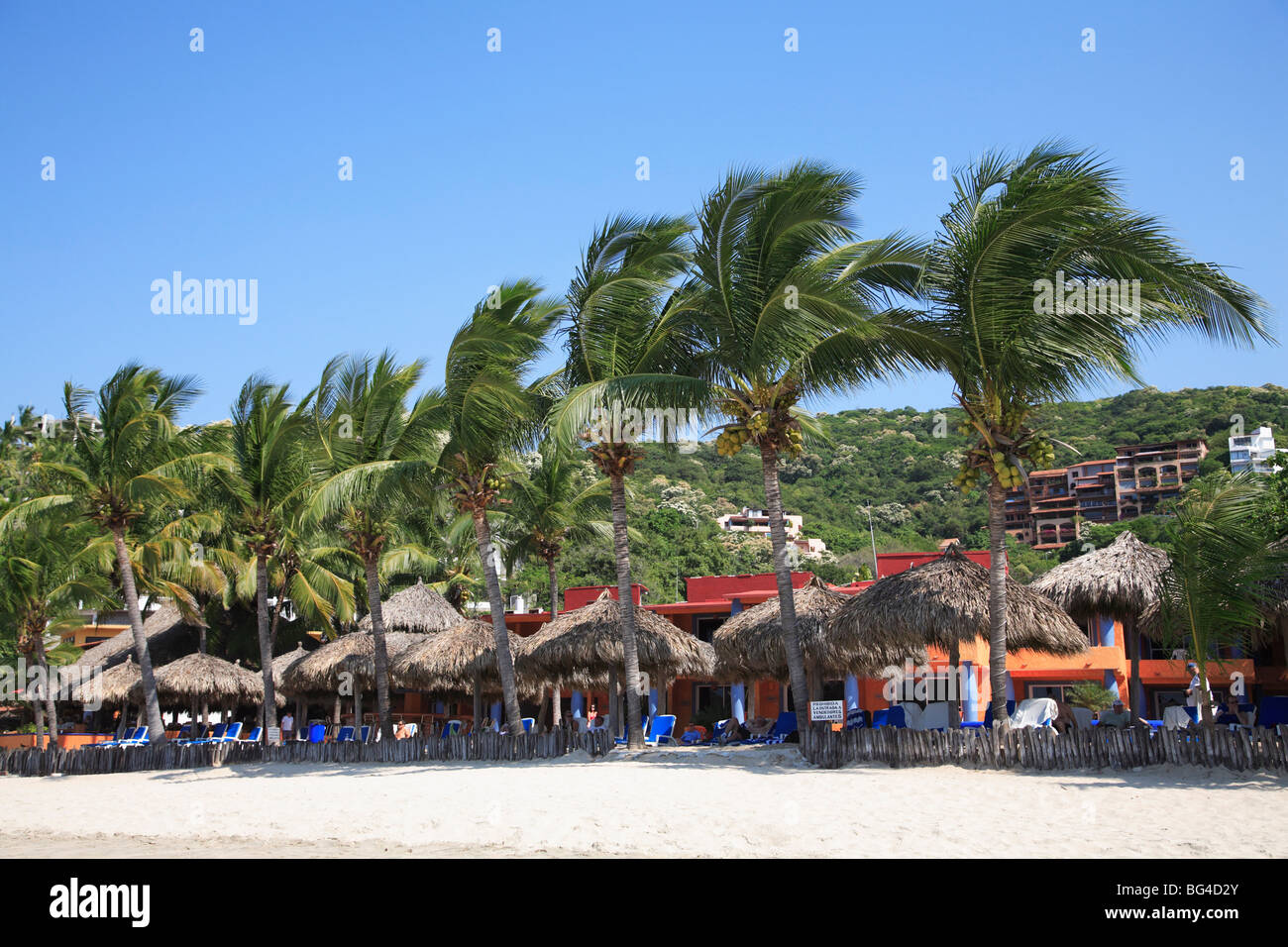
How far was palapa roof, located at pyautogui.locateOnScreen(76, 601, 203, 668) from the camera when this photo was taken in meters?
30.3

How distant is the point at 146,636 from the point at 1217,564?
26751 millimetres

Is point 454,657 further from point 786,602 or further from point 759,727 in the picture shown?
point 786,602

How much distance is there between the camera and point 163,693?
2619 cm

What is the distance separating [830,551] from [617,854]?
6482 centimetres

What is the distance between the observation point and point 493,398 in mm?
16516

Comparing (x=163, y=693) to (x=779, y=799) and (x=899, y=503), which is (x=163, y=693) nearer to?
(x=779, y=799)

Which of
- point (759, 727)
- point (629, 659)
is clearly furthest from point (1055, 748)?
point (759, 727)

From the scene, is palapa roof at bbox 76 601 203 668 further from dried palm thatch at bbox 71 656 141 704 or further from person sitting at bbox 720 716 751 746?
person sitting at bbox 720 716 751 746

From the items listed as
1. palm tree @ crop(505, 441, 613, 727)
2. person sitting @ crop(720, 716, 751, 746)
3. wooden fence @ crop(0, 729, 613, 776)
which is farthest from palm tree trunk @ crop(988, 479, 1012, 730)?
palm tree @ crop(505, 441, 613, 727)

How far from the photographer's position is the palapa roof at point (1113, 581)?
715 inches

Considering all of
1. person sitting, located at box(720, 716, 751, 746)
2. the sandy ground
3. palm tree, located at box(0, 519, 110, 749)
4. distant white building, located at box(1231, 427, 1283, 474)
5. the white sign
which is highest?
distant white building, located at box(1231, 427, 1283, 474)

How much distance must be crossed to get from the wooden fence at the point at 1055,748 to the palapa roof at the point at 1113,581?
257 inches

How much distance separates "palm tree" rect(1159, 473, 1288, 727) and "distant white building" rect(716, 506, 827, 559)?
157 feet
